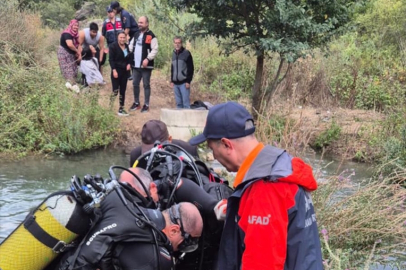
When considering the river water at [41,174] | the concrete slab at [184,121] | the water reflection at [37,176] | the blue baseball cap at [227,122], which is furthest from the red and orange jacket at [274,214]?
the concrete slab at [184,121]

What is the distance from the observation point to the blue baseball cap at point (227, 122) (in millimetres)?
2256

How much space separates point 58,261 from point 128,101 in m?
9.32

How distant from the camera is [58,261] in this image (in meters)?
2.77

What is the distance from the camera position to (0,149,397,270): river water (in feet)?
22.7

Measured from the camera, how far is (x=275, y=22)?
9.81m

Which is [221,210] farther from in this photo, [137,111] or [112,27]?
[112,27]

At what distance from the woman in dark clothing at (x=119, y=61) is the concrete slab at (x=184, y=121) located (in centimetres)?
144

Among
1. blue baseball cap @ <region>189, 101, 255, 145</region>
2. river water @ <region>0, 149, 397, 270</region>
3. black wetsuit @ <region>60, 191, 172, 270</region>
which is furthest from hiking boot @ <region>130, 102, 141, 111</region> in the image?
blue baseball cap @ <region>189, 101, 255, 145</region>

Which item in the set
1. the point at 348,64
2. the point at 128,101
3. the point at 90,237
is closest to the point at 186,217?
the point at 90,237

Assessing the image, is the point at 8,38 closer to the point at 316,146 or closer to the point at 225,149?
the point at 316,146

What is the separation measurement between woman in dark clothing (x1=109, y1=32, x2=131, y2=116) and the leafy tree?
4.30 feet

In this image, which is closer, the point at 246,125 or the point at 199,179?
the point at 246,125

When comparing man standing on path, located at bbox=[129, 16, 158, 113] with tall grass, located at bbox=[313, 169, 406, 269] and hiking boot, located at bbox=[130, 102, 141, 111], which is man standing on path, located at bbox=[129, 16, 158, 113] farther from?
tall grass, located at bbox=[313, 169, 406, 269]

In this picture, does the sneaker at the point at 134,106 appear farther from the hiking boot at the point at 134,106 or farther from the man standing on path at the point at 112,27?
the man standing on path at the point at 112,27
